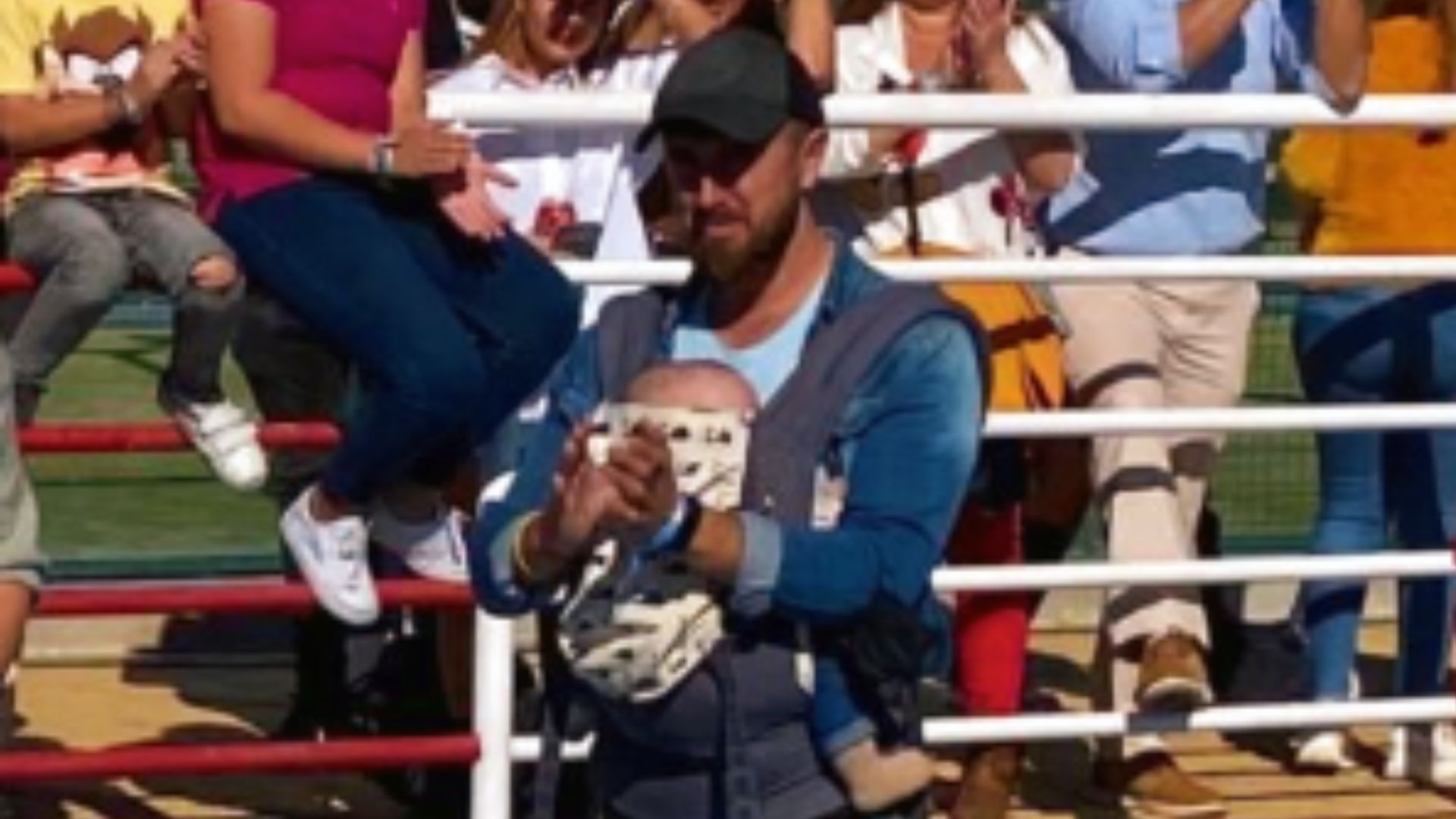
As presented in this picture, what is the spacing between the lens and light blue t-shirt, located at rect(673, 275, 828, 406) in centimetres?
508

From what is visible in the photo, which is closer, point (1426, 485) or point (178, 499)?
point (1426, 485)

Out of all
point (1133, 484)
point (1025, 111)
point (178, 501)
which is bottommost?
point (178, 501)

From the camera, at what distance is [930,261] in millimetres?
7562

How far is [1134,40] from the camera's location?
26.6ft

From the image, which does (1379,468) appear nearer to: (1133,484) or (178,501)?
(1133,484)

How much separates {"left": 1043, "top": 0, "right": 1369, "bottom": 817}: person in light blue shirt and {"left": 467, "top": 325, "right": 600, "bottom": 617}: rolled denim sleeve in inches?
114

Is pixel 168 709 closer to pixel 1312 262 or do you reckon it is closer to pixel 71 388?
pixel 1312 262

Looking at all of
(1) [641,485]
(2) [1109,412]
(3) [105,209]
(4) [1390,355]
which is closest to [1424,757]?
(4) [1390,355]

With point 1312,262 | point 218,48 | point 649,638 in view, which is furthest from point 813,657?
point 1312,262

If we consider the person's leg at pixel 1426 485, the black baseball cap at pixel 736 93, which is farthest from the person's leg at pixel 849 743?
the person's leg at pixel 1426 485

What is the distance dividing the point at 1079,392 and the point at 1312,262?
582mm

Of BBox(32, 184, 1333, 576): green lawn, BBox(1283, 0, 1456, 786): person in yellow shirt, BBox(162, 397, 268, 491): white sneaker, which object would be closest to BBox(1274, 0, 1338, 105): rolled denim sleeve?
BBox(1283, 0, 1456, 786): person in yellow shirt

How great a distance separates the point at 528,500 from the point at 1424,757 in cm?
416

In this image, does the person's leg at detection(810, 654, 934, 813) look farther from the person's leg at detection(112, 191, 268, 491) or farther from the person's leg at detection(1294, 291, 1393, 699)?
the person's leg at detection(1294, 291, 1393, 699)
